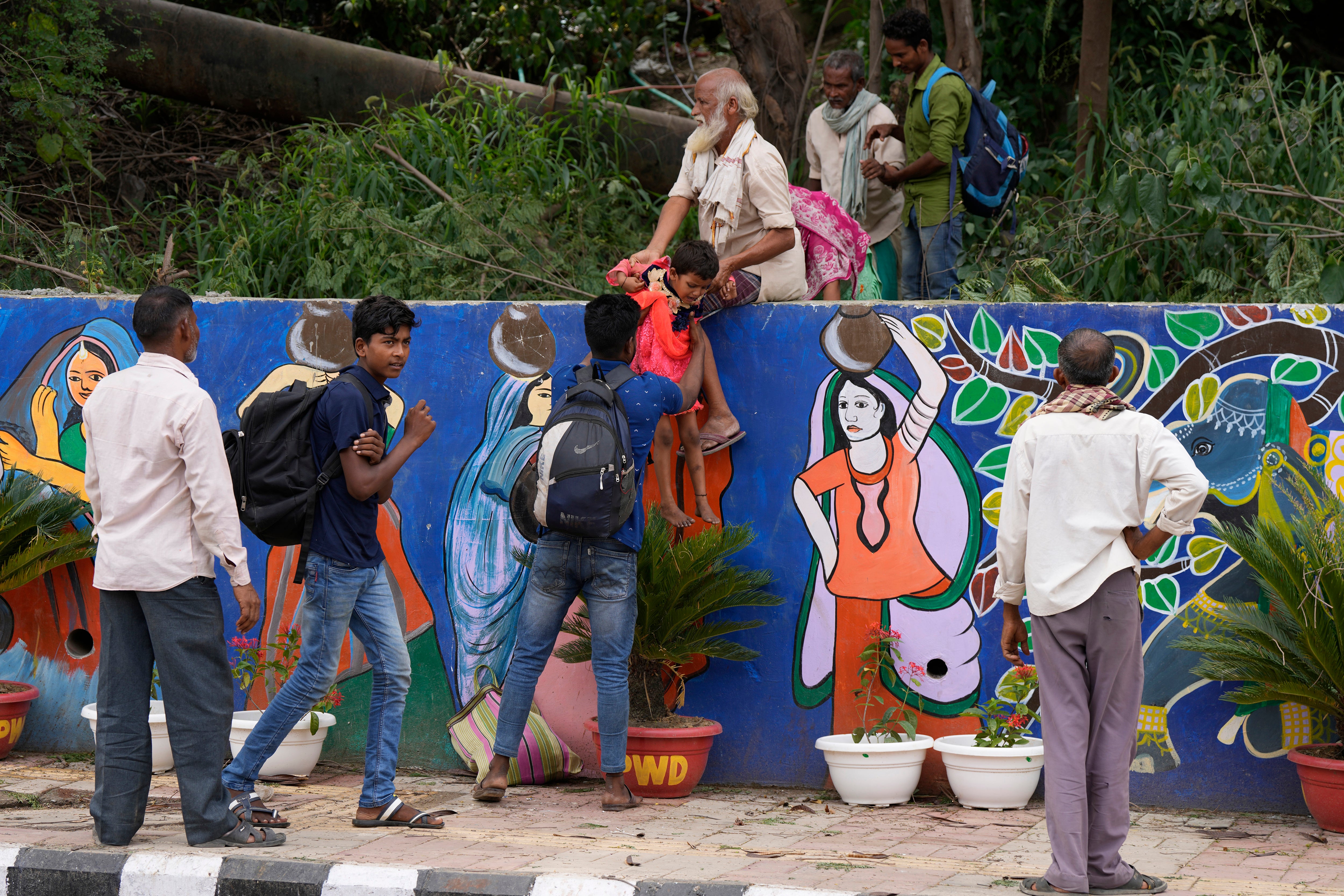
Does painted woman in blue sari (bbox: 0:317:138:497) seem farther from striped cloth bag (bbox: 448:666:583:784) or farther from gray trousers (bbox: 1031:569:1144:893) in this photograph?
gray trousers (bbox: 1031:569:1144:893)

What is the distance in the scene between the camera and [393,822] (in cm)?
527

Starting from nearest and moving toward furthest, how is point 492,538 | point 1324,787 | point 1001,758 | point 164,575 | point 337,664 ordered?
point 164,575, point 337,664, point 1324,787, point 1001,758, point 492,538

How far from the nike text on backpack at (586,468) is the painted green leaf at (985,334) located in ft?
5.38

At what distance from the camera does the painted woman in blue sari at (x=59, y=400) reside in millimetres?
6930

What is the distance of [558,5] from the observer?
38.9 feet

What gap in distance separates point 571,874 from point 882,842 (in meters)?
1.30

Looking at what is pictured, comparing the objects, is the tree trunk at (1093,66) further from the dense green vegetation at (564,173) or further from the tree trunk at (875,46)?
the tree trunk at (875,46)

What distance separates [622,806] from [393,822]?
95 centimetres

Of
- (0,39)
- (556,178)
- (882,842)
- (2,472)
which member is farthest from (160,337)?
(0,39)

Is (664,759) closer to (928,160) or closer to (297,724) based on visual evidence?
(297,724)

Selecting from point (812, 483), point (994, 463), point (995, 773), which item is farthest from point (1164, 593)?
point (812, 483)

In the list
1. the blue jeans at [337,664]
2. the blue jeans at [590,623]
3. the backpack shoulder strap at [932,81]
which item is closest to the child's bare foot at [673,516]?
the blue jeans at [590,623]

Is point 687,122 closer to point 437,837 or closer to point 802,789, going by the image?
point 802,789

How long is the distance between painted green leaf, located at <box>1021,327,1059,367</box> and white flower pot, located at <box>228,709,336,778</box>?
3602 mm
